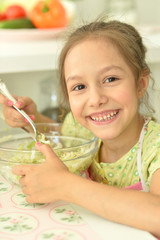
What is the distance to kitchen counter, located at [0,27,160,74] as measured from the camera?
1.75 metres

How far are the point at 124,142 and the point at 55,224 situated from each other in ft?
1.39

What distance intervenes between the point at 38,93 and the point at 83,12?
2.34 ft

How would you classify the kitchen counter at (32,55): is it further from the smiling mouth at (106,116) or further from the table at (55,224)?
the table at (55,224)

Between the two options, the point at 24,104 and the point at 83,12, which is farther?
the point at 83,12

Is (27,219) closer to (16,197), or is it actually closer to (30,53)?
(16,197)

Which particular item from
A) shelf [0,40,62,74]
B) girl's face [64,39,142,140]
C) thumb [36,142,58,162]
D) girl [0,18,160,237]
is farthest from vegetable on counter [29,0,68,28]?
thumb [36,142,58,162]

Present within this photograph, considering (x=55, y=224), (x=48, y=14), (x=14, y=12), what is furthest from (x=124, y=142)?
(x=14, y=12)

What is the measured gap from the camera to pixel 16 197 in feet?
2.74

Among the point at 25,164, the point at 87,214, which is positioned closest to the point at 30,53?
the point at 25,164

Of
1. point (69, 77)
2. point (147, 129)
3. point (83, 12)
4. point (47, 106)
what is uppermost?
point (83, 12)

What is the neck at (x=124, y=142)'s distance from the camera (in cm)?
105

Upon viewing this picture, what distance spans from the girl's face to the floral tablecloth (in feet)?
0.92

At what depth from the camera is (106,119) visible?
38.6 inches

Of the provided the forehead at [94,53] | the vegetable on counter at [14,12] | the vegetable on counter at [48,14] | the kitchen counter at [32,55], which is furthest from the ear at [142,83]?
the vegetable on counter at [14,12]
